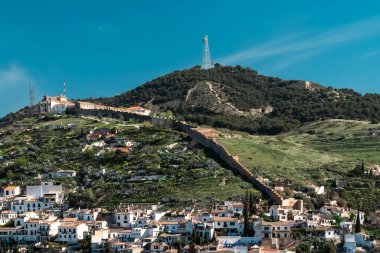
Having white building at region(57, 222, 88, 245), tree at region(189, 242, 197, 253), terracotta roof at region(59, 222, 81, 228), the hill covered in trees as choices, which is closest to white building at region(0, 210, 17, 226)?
terracotta roof at region(59, 222, 81, 228)

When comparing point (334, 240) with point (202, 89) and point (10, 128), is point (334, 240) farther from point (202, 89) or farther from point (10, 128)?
point (202, 89)

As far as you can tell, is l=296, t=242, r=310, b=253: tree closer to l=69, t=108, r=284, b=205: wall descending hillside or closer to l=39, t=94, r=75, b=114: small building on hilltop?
Answer: l=69, t=108, r=284, b=205: wall descending hillside

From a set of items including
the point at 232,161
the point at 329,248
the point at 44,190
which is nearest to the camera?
the point at 329,248

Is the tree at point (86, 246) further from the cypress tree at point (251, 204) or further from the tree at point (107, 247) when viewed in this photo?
the cypress tree at point (251, 204)

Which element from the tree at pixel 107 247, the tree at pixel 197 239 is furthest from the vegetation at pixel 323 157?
the tree at pixel 107 247

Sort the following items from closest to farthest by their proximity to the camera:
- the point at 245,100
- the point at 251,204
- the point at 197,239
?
the point at 197,239 < the point at 251,204 < the point at 245,100

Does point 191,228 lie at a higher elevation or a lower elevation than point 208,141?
lower

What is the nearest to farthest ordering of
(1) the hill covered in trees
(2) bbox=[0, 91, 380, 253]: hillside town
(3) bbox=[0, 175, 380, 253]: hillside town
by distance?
(3) bbox=[0, 175, 380, 253]: hillside town → (2) bbox=[0, 91, 380, 253]: hillside town → (1) the hill covered in trees

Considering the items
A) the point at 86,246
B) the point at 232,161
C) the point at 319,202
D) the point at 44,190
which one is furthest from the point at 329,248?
the point at 44,190

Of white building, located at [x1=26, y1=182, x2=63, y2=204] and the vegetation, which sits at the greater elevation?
the vegetation

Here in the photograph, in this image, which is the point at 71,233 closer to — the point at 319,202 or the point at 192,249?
the point at 192,249
